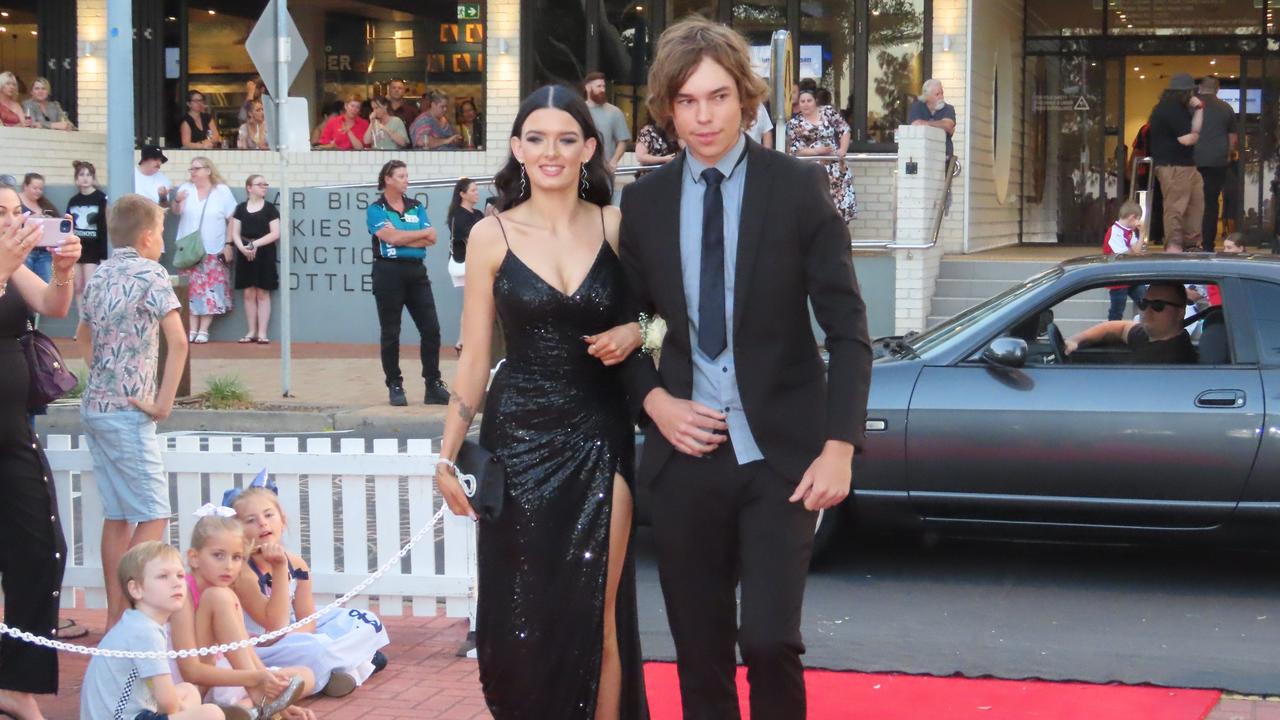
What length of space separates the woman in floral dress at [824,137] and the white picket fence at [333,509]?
11.1m

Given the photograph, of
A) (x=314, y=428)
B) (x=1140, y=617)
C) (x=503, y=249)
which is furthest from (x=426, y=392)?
(x=503, y=249)

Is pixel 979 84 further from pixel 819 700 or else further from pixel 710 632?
pixel 710 632

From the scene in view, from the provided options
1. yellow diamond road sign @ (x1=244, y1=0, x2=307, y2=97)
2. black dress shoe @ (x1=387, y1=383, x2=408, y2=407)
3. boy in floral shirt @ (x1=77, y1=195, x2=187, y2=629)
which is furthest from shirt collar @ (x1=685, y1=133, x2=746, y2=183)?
yellow diamond road sign @ (x1=244, y1=0, x2=307, y2=97)

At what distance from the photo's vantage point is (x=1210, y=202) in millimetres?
16250

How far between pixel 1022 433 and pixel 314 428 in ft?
22.9

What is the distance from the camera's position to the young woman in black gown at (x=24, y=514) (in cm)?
509

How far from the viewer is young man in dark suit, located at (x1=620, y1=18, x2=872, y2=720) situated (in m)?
3.77

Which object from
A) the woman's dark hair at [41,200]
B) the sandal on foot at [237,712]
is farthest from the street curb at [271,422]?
the sandal on foot at [237,712]

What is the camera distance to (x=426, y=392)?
43.6 feet

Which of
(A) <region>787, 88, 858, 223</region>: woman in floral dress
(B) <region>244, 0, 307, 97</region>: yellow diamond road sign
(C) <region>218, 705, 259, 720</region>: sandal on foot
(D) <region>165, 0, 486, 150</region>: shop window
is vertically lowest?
(C) <region>218, 705, 259, 720</region>: sandal on foot

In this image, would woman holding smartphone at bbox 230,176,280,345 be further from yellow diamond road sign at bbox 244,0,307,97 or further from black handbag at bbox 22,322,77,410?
black handbag at bbox 22,322,77,410

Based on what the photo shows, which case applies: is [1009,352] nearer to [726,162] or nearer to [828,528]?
[828,528]

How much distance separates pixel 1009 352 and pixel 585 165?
3.25m

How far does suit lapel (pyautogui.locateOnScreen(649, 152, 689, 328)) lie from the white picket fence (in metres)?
2.60
